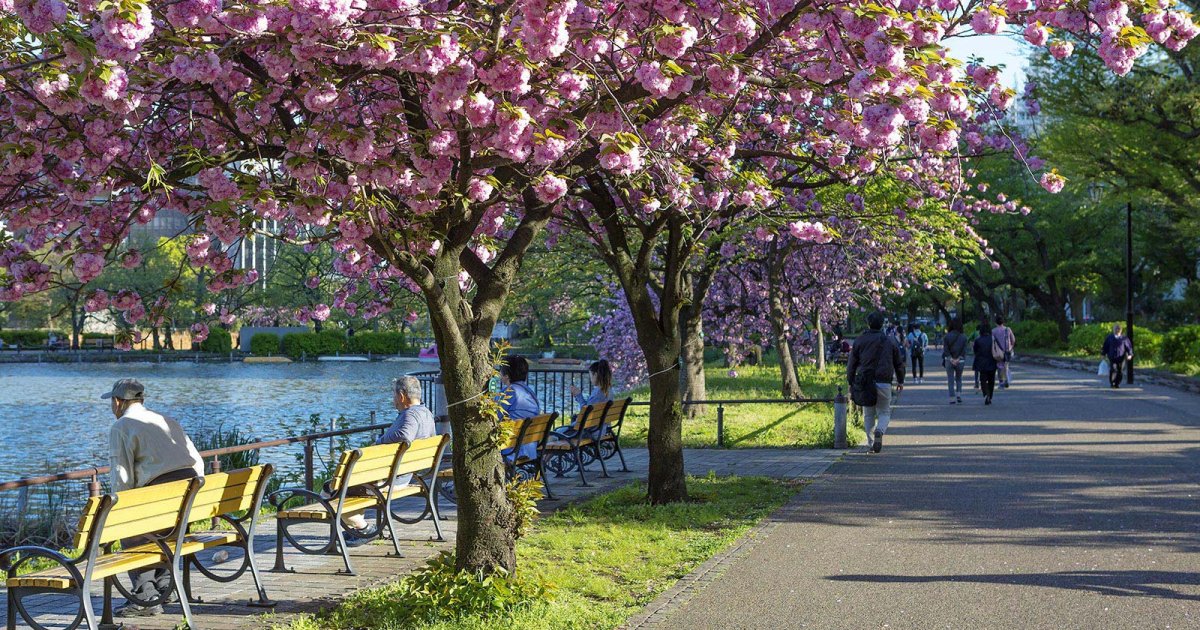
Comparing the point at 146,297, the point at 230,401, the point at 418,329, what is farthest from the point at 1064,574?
the point at 418,329

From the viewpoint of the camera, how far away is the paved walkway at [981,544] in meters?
6.83

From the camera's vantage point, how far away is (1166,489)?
37.8ft

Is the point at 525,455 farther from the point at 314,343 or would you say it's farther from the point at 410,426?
the point at 314,343

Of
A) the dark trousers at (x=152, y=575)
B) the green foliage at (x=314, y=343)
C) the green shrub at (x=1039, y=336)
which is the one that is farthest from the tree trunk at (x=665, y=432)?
the green foliage at (x=314, y=343)

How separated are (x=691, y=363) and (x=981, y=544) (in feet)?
41.3

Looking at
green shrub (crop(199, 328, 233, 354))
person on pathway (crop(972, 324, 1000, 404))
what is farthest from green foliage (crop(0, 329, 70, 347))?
person on pathway (crop(972, 324, 1000, 404))

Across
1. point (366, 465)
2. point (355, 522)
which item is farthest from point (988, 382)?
point (366, 465)

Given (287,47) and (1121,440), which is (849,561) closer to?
(287,47)

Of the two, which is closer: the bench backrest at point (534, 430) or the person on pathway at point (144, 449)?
the person on pathway at point (144, 449)

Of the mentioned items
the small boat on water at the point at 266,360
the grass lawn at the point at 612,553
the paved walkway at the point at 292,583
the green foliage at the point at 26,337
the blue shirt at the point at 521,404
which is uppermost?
the green foliage at the point at 26,337

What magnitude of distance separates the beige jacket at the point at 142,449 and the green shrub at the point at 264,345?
67.7 m

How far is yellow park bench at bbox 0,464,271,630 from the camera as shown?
20.2ft

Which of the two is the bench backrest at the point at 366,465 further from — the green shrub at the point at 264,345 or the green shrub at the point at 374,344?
the green shrub at the point at 374,344

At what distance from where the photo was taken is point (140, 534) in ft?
21.8
